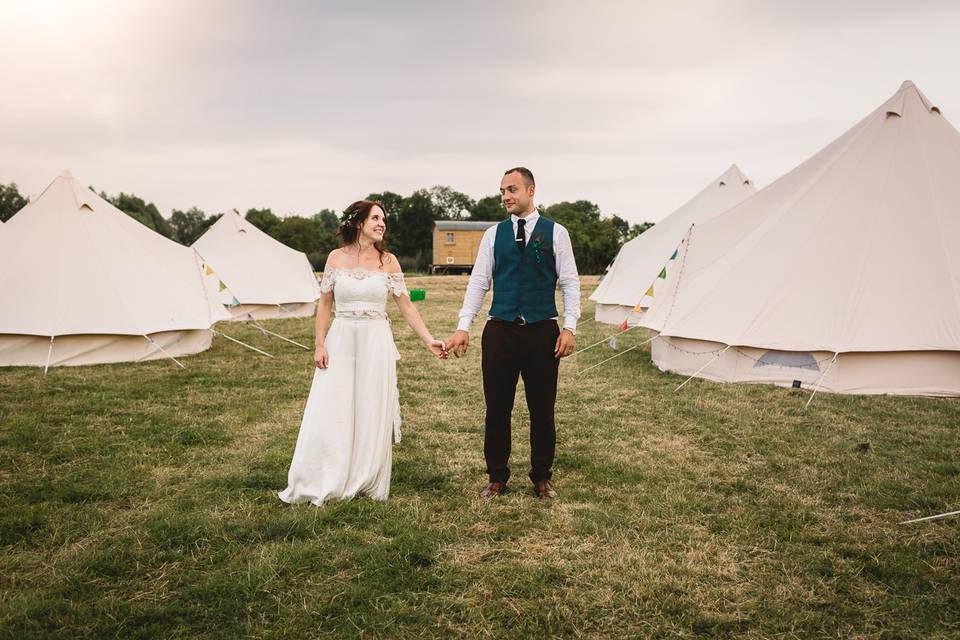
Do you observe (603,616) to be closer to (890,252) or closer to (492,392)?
(492,392)

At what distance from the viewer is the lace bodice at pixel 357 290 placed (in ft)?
13.0

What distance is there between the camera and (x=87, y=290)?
893 cm

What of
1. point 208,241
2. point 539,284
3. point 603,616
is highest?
point 208,241

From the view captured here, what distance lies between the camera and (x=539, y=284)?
12.3ft

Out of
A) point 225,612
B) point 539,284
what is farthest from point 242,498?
point 539,284

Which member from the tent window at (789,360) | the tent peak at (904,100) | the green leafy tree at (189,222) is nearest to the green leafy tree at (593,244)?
the tent peak at (904,100)

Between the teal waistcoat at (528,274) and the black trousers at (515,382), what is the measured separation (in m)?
0.09

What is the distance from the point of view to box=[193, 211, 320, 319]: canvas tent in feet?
52.9

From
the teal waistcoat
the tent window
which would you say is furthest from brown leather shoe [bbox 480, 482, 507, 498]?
the tent window

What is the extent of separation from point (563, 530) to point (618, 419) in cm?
273

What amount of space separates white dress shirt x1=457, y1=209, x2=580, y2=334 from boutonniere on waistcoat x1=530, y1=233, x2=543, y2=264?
0.12ft

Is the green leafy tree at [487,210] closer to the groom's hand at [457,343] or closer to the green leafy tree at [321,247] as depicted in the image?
the green leafy tree at [321,247]

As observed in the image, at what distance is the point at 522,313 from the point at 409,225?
170 ft

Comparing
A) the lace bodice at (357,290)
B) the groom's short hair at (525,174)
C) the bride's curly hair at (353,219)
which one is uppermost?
the groom's short hair at (525,174)
